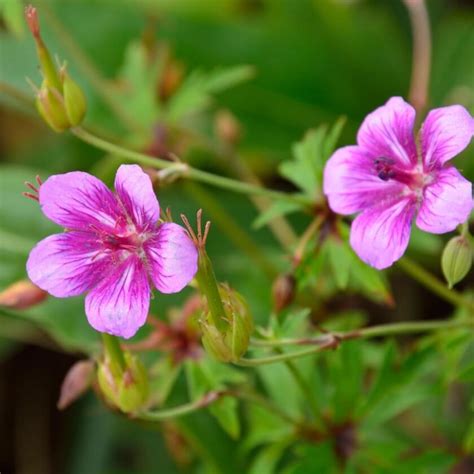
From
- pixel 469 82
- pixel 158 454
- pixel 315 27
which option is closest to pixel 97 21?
pixel 315 27

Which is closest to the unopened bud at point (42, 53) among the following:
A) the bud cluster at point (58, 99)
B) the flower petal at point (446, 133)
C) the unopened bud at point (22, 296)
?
the bud cluster at point (58, 99)

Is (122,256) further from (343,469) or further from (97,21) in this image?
(97,21)

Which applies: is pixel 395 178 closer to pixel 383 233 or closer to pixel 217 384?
pixel 383 233

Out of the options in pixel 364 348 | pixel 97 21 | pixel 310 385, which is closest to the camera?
pixel 310 385

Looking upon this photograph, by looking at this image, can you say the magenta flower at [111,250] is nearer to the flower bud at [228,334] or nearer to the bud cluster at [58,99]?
the flower bud at [228,334]

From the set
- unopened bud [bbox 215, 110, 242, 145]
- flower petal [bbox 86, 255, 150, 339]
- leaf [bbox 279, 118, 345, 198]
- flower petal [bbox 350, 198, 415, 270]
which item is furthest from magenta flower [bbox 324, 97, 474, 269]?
unopened bud [bbox 215, 110, 242, 145]

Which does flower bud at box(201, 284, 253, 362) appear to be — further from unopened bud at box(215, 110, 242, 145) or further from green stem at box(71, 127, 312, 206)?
unopened bud at box(215, 110, 242, 145)

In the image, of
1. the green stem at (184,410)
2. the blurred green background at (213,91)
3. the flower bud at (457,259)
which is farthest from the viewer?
the blurred green background at (213,91)
